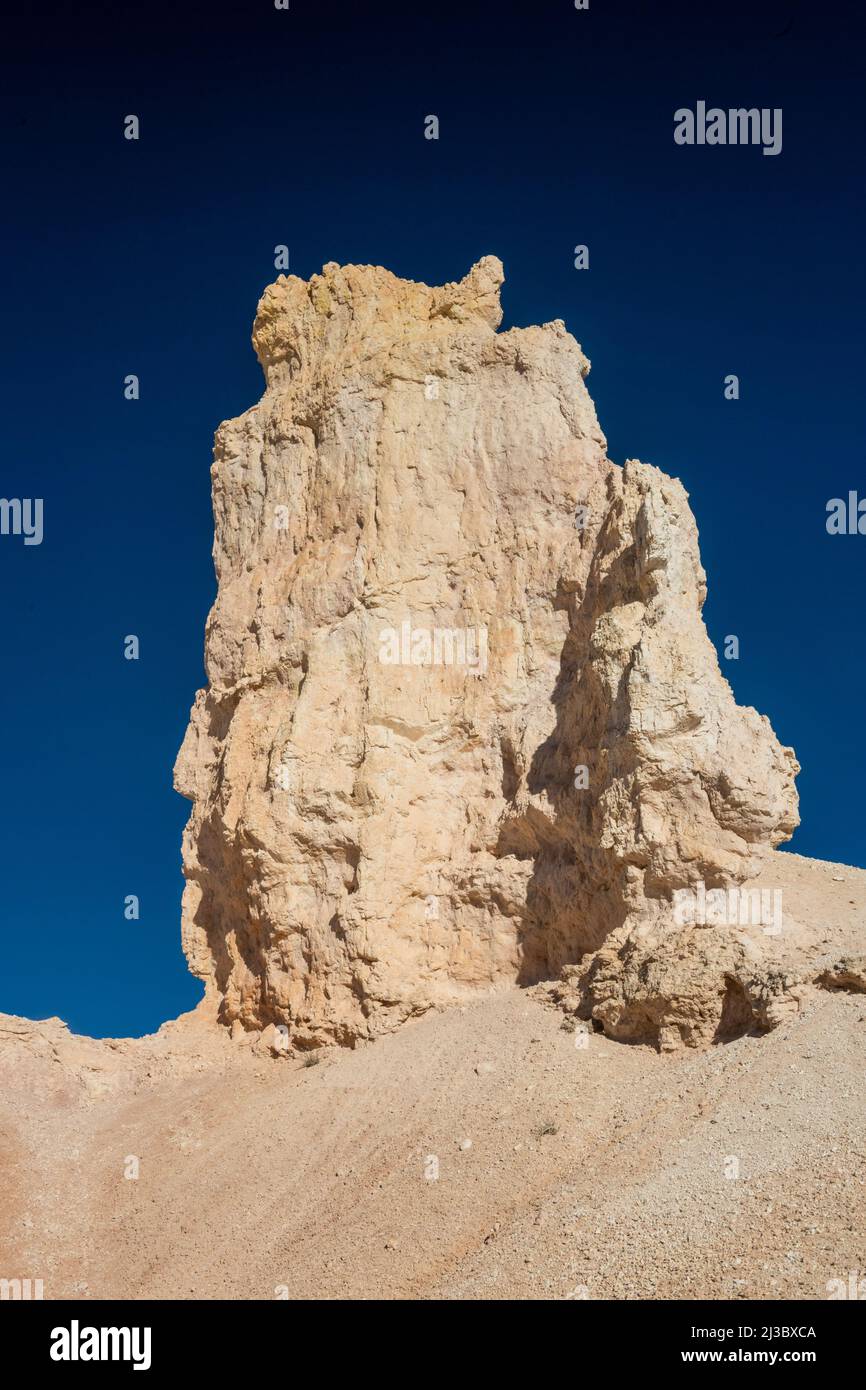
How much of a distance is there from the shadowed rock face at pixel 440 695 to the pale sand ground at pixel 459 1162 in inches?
42.3

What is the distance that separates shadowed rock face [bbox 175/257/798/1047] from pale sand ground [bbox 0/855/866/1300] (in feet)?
3.53

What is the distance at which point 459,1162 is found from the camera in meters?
16.2

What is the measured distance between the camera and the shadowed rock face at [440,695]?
18.5 m

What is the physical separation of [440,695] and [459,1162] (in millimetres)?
8126

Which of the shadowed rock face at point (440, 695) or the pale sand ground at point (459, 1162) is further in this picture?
the shadowed rock face at point (440, 695)

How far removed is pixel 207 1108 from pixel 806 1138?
9731mm

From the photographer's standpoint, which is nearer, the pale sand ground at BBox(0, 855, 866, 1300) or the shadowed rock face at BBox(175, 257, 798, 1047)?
the pale sand ground at BBox(0, 855, 866, 1300)

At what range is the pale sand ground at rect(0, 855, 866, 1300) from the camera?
1297cm

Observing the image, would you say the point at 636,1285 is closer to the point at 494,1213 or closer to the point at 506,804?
the point at 494,1213

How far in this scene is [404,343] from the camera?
78.4 ft

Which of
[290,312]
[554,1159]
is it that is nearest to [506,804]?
[554,1159]

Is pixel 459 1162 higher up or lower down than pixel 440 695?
lower down

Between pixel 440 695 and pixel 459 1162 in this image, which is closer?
pixel 459 1162

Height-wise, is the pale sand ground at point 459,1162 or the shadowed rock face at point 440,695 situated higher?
the shadowed rock face at point 440,695
